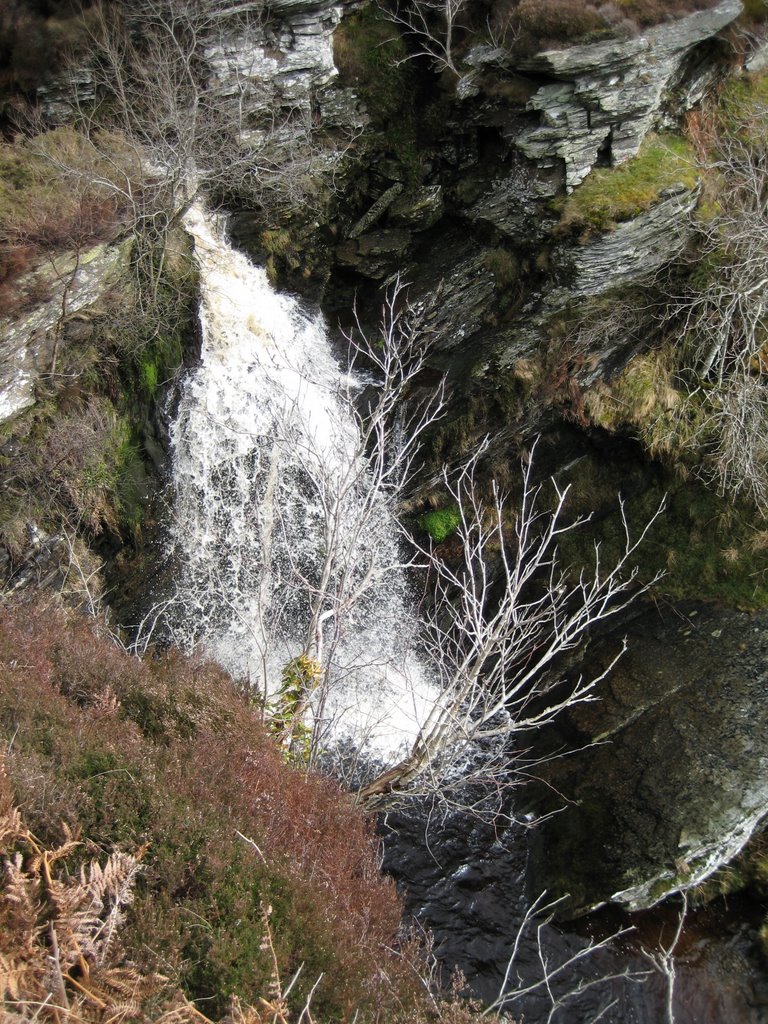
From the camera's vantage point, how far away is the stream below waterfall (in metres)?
6.61

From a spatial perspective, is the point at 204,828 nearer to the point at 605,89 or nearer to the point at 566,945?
the point at 566,945

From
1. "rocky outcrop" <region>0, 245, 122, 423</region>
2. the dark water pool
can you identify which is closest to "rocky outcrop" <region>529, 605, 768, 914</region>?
the dark water pool

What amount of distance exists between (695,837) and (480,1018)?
3901mm

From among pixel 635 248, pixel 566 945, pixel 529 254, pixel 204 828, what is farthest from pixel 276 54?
pixel 566 945

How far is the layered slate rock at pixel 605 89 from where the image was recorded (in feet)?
27.1

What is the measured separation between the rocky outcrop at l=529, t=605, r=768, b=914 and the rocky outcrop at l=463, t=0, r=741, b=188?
587cm

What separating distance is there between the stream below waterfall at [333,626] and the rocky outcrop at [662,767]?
1.35ft

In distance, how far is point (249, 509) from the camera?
31.2 ft

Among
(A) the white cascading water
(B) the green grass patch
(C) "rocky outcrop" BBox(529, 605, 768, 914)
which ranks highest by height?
(B) the green grass patch

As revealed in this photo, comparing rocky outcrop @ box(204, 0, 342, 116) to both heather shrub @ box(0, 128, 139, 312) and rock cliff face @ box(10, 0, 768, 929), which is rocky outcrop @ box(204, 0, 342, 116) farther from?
heather shrub @ box(0, 128, 139, 312)

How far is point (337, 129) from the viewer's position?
10250 millimetres

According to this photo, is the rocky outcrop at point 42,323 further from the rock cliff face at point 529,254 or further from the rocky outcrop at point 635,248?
the rocky outcrop at point 635,248

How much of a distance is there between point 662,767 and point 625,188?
6782 millimetres

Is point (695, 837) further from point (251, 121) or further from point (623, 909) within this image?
point (251, 121)
